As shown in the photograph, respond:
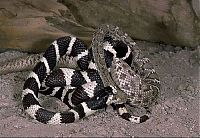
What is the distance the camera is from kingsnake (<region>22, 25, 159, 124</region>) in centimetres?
461

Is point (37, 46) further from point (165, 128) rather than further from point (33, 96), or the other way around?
point (165, 128)

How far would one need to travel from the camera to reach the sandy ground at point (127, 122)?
169 inches

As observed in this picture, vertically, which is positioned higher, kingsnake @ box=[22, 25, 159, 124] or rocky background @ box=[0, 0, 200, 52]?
rocky background @ box=[0, 0, 200, 52]

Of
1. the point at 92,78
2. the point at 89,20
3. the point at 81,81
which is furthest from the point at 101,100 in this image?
the point at 89,20

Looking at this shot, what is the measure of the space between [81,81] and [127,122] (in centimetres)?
103

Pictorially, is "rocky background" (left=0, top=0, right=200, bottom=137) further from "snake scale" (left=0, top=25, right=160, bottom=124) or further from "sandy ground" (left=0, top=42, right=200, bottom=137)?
"snake scale" (left=0, top=25, right=160, bottom=124)

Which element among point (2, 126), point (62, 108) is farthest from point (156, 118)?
point (2, 126)

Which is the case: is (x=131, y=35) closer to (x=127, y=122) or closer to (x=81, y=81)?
(x=81, y=81)

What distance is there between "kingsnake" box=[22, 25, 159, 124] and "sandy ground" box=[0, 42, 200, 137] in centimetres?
9

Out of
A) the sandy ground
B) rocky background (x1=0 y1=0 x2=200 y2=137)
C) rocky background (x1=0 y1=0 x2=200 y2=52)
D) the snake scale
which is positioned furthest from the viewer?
rocky background (x1=0 y1=0 x2=200 y2=52)

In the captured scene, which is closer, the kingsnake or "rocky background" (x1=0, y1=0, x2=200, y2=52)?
the kingsnake

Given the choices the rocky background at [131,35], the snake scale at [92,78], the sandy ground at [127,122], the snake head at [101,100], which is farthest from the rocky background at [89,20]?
the snake head at [101,100]

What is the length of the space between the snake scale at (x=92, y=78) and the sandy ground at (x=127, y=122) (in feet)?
0.34

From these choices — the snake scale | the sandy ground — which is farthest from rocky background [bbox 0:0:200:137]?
the snake scale
